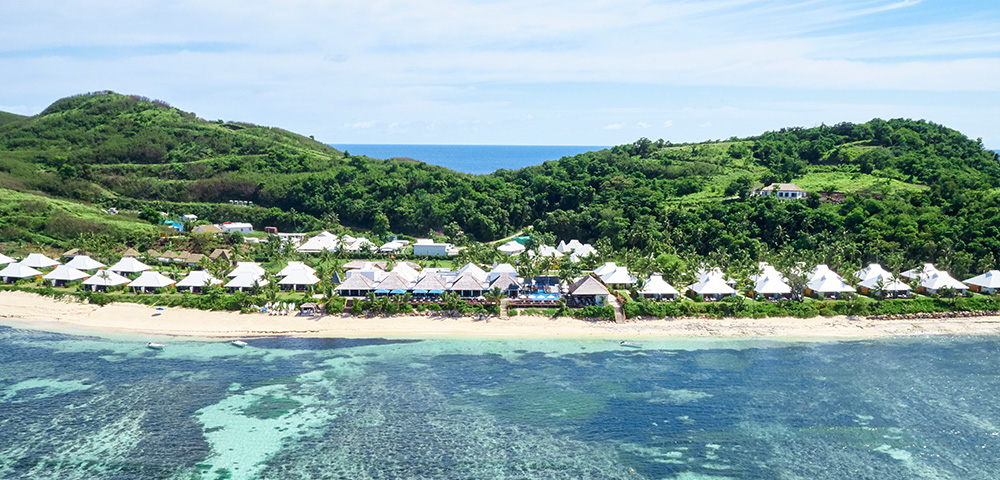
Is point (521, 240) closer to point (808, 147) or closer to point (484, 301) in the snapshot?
point (484, 301)

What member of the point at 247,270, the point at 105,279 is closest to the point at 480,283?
the point at 247,270

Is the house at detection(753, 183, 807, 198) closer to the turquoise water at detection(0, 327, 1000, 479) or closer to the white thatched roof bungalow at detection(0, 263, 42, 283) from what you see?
the turquoise water at detection(0, 327, 1000, 479)

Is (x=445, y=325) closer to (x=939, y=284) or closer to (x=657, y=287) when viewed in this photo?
(x=657, y=287)

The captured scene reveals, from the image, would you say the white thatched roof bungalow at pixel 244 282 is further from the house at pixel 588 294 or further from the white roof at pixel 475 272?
the house at pixel 588 294

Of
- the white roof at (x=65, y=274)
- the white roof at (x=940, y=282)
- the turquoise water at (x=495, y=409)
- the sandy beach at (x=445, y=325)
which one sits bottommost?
the turquoise water at (x=495, y=409)

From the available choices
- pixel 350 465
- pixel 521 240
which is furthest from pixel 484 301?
pixel 521 240

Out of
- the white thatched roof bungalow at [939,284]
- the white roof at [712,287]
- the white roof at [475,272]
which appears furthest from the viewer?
the white roof at [475,272]

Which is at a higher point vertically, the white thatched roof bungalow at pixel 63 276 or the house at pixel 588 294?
the white thatched roof bungalow at pixel 63 276

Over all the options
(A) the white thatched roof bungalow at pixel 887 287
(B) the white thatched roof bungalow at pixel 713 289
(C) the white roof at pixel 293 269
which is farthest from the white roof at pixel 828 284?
(C) the white roof at pixel 293 269

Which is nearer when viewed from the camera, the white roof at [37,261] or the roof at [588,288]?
the roof at [588,288]
